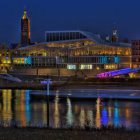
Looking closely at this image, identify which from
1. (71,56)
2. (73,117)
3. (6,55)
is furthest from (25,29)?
(73,117)

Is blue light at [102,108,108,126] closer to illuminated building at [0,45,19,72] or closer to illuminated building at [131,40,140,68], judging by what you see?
illuminated building at [131,40,140,68]

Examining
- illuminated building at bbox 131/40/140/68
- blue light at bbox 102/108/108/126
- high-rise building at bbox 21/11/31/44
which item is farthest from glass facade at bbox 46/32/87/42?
blue light at bbox 102/108/108/126

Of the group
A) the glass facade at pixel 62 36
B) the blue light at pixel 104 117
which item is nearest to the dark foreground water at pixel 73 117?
the blue light at pixel 104 117

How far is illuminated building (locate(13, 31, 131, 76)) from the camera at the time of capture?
388 feet

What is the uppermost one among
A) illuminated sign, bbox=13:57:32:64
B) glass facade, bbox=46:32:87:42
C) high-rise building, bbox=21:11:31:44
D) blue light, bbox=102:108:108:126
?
high-rise building, bbox=21:11:31:44

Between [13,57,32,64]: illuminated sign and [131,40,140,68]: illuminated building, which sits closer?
[131,40,140,68]: illuminated building

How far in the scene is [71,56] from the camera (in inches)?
4793

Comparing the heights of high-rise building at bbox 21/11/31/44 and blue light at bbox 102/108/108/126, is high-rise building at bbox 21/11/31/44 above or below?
above

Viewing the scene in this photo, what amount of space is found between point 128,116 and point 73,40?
9476 centimetres

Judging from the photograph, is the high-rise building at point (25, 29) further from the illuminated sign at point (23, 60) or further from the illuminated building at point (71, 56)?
the illuminated sign at point (23, 60)

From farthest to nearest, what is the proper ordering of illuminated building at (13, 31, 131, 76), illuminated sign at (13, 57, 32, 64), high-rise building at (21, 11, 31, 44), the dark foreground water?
high-rise building at (21, 11, 31, 44) → illuminated sign at (13, 57, 32, 64) → illuminated building at (13, 31, 131, 76) → the dark foreground water

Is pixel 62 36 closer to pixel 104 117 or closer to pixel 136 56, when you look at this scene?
pixel 136 56

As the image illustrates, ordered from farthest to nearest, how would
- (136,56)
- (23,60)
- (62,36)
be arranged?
(62,36) → (23,60) → (136,56)

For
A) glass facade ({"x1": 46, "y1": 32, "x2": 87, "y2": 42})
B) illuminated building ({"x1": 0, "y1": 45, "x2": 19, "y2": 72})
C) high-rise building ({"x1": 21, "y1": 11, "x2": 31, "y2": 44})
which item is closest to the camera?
glass facade ({"x1": 46, "y1": 32, "x2": 87, "y2": 42})
